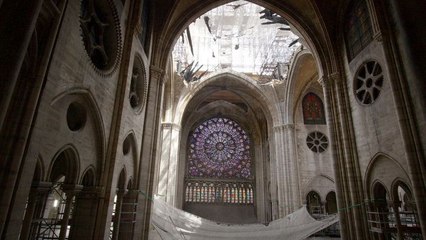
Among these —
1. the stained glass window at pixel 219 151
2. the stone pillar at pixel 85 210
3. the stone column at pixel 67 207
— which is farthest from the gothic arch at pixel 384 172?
the stained glass window at pixel 219 151

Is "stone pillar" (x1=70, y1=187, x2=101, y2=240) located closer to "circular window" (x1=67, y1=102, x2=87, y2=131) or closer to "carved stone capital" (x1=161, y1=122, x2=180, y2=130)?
"circular window" (x1=67, y1=102, x2=87, y2=131)

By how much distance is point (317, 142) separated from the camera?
58.2 ft

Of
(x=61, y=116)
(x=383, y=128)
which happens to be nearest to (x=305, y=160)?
(x=383, y=128)

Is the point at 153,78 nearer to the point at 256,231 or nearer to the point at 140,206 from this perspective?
the point at 140,206

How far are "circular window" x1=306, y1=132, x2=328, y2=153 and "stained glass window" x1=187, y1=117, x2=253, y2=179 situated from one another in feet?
28.1

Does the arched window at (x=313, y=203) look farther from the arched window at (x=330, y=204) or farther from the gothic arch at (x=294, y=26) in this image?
the gothic arch at (x=294, y=26)

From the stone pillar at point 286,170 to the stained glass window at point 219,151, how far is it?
7952 mm

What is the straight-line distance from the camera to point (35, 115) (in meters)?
3.67

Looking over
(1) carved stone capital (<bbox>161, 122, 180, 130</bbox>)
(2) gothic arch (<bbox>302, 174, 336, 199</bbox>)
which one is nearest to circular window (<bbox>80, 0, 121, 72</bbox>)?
(1) carved stone capital (<bbox>161, 122, 180, 130</bbox>)

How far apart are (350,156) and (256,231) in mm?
5234

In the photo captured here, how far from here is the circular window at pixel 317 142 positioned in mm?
17562

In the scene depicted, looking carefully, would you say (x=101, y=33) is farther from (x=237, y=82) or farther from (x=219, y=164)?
(x=219, y=164)

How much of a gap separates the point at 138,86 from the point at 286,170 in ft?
37.8

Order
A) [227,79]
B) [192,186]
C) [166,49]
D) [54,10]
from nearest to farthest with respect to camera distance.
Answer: [54,10]
[166,49]
[227,79]
[192,186]
